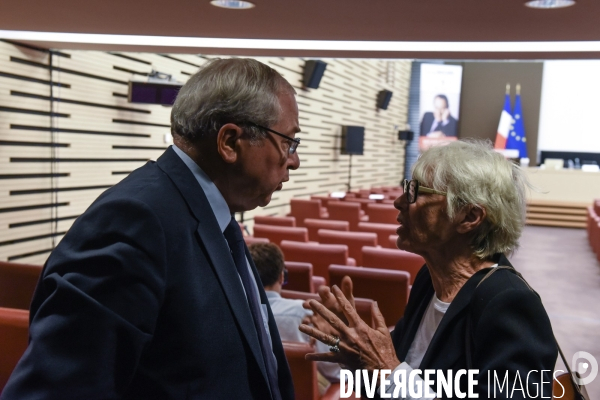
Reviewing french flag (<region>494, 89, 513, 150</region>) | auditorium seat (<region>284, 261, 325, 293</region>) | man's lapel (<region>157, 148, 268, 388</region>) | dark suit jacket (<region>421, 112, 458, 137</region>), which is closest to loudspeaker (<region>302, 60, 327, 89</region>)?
dark suit jacket (<region>421, 112, 458, 137</region>)

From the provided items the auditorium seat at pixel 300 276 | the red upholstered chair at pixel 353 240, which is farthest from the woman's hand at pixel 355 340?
the red upholstered chair at pixel 353 240

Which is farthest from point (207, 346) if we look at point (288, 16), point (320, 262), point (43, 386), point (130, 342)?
point (320, 262)

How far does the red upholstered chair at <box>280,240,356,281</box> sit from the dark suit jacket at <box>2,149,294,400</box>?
299 centimetres

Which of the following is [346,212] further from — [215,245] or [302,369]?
[215,245]

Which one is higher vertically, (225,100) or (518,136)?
(518,136)

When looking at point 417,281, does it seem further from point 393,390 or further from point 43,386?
point 43,386

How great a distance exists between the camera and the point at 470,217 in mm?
1521

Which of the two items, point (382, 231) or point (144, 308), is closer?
point (144, 308)

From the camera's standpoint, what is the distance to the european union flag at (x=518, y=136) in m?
15.4

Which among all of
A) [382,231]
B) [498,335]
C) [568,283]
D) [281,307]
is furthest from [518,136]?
[498,335]

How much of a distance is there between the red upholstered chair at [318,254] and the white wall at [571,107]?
14199 mm

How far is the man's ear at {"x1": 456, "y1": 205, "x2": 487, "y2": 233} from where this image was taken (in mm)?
1499

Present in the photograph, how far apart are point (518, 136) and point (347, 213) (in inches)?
415

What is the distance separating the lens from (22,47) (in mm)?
4477
